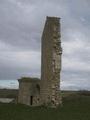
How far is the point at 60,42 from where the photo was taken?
2588 cm

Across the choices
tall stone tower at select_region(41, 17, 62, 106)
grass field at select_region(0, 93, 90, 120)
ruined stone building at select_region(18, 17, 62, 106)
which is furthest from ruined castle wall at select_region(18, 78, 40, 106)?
grass field at select_region(0, 93, 90, 120)

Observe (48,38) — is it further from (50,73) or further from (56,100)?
(56,100)

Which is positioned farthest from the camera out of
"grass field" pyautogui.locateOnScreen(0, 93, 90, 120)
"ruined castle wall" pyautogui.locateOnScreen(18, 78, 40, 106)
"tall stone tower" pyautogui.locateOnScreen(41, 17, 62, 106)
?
"ruined castle wall" pyautogui.locateOnScreen(18, 78, 40, 106)

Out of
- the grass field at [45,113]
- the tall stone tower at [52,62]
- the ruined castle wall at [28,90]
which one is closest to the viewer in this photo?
the grass field at [45,113]

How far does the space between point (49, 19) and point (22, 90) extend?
1371 cm

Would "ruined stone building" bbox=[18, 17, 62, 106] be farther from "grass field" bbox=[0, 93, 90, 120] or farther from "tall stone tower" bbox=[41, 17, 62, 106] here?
"grass field" bbox=[0, 93, 90, 120]

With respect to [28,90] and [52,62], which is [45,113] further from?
[28,90]

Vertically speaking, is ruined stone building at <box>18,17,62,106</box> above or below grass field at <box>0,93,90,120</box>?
above

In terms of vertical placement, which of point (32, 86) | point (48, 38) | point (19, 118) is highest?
point (48, 38)

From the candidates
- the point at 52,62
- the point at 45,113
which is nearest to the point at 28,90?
the point at 52,62

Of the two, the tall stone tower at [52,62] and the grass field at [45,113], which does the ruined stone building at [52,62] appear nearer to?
the tall stone tower at [52,62]

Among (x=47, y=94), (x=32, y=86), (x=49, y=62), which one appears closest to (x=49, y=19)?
→ (x=49, y=62)

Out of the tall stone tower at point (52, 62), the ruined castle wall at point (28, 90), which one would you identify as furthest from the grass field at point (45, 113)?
the ruined castle wall at point (28, 90)

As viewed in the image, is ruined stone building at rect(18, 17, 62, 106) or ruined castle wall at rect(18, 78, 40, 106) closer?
ruined stone building at rect(18, 17, 62, 106)
